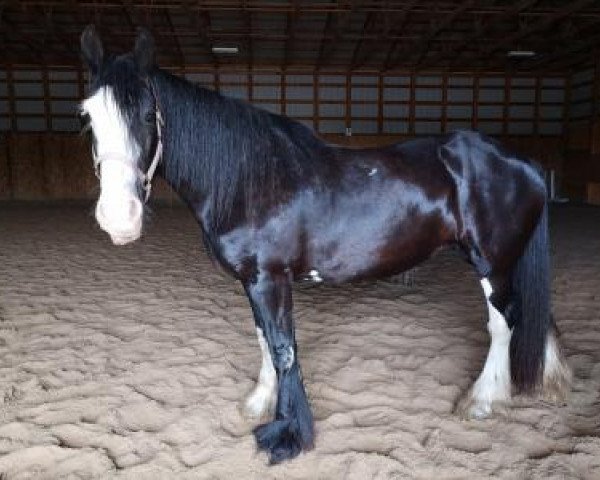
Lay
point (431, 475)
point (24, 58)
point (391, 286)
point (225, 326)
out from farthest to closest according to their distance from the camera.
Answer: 1. point (24, 58)
2. point (391, 286)
3. point (225, 326)
4. point (431, 475)

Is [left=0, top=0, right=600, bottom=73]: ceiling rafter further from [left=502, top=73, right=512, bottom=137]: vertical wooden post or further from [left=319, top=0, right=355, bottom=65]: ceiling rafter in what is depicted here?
[left=502, top=73, right=512, bottom=137]: vertical wooden post

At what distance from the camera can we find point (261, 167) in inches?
82.4

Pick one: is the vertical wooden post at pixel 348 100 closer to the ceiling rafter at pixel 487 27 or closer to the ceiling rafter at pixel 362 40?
the ceiling rafter at pixel 362 40

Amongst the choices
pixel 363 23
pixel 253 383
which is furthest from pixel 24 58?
pixel 253 383

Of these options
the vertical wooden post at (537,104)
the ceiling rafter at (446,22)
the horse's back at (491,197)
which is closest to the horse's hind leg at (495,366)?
the horse's back at (491,197)

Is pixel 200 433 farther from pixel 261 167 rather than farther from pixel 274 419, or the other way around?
pixel 261 167

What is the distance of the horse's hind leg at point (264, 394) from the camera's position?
2.37 metres

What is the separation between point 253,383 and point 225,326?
1019mm

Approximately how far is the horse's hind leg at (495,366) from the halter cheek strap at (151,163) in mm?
1737

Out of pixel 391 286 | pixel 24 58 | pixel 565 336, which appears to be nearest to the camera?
pixel 565 336

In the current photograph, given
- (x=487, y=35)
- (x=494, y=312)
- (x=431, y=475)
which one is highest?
(x=487, y=35)

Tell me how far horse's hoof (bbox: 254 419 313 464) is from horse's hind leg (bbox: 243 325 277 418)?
0.70 feet

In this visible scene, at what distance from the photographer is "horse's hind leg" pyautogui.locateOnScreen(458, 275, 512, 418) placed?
236 centimetres

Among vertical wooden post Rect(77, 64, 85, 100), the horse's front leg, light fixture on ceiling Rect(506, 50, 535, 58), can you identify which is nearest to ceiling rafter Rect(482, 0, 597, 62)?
light fixture on ceiling Rect(506, 50, 535, 58)
